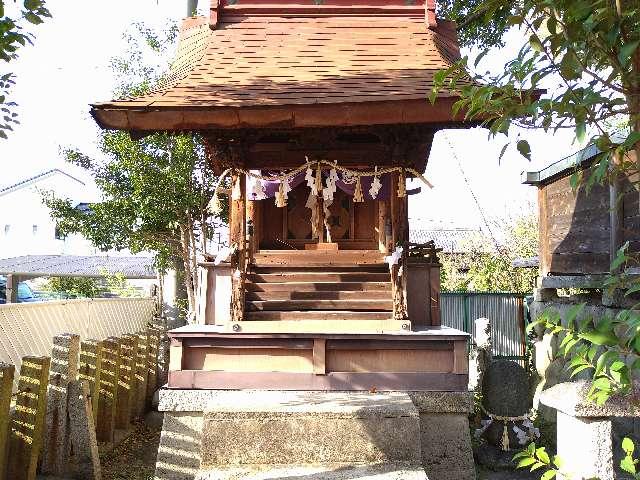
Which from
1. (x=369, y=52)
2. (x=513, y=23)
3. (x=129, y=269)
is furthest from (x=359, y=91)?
(x=129, y=269)

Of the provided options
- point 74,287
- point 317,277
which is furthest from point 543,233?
point 74,287

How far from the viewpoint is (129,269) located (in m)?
30.8

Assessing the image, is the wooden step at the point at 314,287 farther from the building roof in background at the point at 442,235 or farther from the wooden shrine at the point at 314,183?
the building roof in background at the point at 442,235

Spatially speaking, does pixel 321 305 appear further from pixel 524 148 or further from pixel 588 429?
pixel 524 148

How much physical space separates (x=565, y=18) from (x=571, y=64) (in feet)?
0.73

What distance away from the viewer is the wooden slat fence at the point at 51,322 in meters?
6.82

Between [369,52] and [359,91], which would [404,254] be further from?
[369,52]

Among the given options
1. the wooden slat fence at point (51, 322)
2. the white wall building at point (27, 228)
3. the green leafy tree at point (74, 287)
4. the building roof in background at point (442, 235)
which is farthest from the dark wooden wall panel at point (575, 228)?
the white wall building at point (27, 228)

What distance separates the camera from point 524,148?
9.42ft

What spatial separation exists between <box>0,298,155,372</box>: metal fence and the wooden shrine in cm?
199

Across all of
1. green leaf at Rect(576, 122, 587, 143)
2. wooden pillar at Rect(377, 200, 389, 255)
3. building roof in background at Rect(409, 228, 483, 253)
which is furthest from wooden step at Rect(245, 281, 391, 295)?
building roof in background at Rect(409, 228, 483, 253)

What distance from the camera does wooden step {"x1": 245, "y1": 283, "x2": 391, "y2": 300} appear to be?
806 centimetres

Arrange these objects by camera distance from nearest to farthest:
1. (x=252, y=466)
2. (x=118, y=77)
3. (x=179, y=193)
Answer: (x=252, y=466) → (x=179, y=193) → (x=118, y=77)

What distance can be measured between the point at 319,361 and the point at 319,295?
4.38ft
